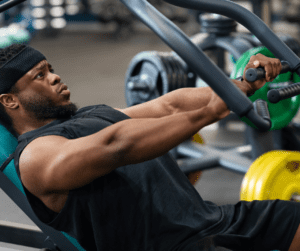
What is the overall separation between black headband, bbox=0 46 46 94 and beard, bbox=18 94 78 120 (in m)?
0.05

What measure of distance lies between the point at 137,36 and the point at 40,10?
1875 mm

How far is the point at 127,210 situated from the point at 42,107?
0.35 metres

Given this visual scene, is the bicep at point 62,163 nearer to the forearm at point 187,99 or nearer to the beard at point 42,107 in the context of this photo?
the beard at point 42,107

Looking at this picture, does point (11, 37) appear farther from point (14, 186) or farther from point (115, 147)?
point (115, 147)

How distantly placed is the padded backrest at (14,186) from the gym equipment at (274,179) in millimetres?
663

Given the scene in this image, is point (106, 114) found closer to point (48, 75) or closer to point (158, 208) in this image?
point (48, 75)

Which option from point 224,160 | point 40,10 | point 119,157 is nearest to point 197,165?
point 224,160

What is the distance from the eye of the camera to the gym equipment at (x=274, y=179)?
1524 mm

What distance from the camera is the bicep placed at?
86 centimetres

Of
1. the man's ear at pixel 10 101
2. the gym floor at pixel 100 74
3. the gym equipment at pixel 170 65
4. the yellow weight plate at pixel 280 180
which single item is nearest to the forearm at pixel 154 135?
the man's ear at pixel 10 101

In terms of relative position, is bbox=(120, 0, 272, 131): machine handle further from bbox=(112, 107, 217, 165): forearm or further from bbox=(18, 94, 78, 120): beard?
bbox=(18, 94, 78, 120): beard

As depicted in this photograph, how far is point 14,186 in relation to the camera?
124 cm

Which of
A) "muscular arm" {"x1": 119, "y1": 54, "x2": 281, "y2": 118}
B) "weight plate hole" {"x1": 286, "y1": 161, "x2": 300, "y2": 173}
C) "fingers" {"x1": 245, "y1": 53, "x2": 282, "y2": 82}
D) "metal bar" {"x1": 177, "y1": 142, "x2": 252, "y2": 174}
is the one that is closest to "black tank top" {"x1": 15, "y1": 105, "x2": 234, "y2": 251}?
"muscular arm" {"x1": 119, "y1": 54, "x2": 281, "y2": 118}

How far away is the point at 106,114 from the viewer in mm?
1148
